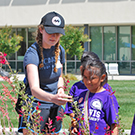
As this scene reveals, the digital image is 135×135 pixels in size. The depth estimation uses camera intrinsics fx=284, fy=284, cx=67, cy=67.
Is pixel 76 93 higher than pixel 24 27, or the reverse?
pixel 24 27

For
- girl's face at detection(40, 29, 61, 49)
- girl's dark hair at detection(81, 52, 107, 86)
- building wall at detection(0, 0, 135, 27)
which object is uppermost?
building wall at detection(0, 0, 135, 27)

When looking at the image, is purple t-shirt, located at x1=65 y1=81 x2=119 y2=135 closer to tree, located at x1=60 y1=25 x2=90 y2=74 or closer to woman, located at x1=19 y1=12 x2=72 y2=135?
woman, located at x1=19 y1=12 x2=72 y2=135

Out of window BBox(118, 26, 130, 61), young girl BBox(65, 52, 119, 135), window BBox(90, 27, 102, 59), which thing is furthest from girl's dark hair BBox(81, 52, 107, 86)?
window BBox(90, 27, 102, 59)

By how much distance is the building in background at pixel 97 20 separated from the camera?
20.6 m

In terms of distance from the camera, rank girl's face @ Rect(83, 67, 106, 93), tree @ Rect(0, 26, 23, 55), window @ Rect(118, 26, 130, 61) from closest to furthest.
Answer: girl's face @ Rect(83, 67, 106, 93) < tree @ Rect(0, 26, 23, 55) < window @ Rect(118, 26, 130, 61)

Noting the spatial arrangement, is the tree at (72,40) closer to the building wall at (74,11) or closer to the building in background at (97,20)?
the building wall at (74,11)

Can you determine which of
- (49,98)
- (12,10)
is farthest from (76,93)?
(12,10)

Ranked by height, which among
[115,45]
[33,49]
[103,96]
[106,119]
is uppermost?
[115,45]

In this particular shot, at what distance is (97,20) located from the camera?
819 inches

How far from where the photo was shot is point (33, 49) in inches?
105

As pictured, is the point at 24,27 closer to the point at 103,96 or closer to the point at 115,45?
the point at 115,45

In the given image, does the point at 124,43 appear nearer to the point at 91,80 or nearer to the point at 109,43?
the point at 109,43

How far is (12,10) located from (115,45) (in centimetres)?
848

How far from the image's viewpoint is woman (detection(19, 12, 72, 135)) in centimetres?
257
